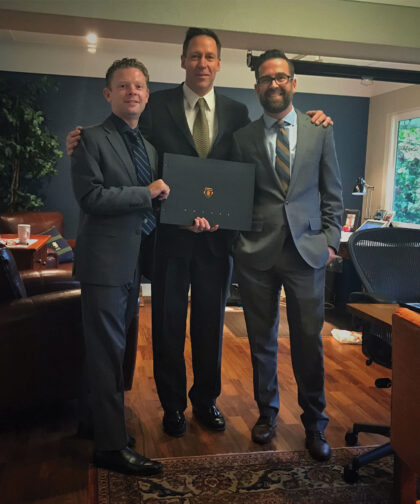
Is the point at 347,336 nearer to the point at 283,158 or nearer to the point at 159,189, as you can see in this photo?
the point at 283,158

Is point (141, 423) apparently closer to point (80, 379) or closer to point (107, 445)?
point (80, 379)

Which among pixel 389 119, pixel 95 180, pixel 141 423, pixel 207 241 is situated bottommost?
pixel 141 423

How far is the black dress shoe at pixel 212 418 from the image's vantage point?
2706 mm

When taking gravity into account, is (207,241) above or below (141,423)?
above

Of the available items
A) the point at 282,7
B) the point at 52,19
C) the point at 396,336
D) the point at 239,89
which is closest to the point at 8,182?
the point at 52,19

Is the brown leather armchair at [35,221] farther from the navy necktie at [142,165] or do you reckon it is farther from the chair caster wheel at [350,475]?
the chair caster wheel at [350,475]

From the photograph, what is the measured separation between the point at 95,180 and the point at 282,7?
115 inches

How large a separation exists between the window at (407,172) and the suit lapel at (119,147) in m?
4.89

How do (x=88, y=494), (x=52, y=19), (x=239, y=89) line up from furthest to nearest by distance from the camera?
(x=239, y=89) < (x=52, y=19) < (x=88, y=494)

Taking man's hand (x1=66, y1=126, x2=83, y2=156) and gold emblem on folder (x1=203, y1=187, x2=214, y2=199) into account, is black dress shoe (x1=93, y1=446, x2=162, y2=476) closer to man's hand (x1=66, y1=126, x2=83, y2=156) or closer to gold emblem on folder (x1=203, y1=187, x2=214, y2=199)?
gold emblem on folder (x1=203, y1=187, x2=214, y2=199)

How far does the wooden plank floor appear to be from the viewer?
2199 millimetres

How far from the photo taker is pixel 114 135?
219cm

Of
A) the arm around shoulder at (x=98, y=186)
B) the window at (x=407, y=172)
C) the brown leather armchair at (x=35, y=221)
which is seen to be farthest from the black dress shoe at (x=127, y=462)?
the window at (x=407, y=172)

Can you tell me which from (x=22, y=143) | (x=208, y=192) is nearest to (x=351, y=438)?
(x=208, y=192)
